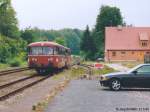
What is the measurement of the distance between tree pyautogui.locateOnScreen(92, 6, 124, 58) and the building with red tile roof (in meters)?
14.1

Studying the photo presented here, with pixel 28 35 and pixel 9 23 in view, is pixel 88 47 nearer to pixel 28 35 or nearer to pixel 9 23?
pixel 28 35

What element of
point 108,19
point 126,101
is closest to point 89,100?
point 126,101

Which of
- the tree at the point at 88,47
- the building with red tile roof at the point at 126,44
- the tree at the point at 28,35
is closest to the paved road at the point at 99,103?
the building with red tile roof at the point at 126,44

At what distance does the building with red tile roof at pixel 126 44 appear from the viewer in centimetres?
11856

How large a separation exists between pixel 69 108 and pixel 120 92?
7367mm

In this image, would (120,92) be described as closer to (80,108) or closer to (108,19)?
(80,108)

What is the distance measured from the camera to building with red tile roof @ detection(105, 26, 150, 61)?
11856 centimetres

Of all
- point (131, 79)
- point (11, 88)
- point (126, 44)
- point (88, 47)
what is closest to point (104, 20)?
point (88, 47)

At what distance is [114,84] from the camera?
2573cm

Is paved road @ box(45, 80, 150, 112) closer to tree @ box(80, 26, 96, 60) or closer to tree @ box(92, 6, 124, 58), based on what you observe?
tree @ box(80, 26, 96, 60)

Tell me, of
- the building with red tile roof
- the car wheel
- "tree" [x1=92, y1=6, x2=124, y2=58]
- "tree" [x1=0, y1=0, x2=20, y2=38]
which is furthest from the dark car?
"tree" [x1=92, y1=6, x2=124, y2=58]

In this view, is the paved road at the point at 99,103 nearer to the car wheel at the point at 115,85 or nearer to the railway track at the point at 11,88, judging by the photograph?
the car wheel at the point at 115,85

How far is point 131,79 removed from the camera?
25.5 metres

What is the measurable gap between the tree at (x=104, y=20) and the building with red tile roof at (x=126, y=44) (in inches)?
555
